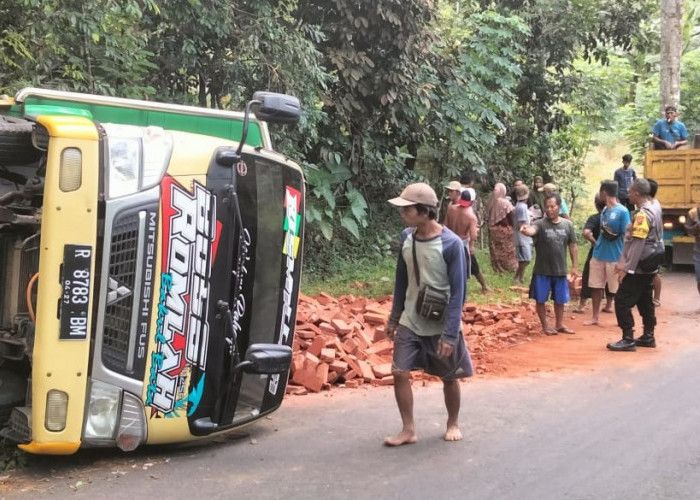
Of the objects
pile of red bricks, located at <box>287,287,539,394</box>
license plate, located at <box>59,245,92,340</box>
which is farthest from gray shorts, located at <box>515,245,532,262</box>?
license plate, located at <box>59,245,92,340</box>

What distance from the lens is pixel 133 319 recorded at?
3.99 metres

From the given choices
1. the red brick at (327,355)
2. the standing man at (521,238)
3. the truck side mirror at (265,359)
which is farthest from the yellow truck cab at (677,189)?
the truck side mirror at (265,359)

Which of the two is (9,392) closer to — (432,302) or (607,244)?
(432,302)

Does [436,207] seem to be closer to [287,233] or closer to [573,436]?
[287,233]

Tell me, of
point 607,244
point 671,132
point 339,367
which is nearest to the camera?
point 339,367

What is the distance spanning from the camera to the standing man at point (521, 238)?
1134cm

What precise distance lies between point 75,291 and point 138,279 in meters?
0.35

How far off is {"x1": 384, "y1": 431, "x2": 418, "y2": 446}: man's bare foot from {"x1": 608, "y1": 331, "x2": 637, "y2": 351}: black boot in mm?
3512

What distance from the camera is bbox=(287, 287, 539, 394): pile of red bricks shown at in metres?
6.19

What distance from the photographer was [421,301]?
179 inches

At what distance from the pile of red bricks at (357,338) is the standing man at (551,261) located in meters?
0.35

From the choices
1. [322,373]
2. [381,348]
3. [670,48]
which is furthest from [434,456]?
[670,48]

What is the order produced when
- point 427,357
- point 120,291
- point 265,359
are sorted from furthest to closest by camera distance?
point 427,357, point 265,359, point 120,291

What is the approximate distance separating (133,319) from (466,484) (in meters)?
2.09
